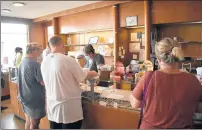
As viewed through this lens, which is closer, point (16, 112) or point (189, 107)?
point (189, 107)

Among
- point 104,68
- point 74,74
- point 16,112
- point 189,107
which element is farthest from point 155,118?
point 16,112

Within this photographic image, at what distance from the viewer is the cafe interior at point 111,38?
2.27 m

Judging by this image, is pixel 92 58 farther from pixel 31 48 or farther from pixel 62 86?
pixel 62 86

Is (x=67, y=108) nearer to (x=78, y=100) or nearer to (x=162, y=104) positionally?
(x=78, y=100)

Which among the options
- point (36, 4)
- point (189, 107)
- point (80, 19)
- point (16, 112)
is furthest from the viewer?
point (80, 19)

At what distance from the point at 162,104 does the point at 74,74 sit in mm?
931

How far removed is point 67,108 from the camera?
201 cm

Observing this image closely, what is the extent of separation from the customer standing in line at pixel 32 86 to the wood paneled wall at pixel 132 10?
2.60 meters

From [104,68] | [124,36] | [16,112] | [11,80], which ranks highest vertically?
[124,36]

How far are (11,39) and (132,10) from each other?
4393mm

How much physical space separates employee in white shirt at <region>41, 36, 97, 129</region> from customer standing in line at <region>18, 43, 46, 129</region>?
528 mm

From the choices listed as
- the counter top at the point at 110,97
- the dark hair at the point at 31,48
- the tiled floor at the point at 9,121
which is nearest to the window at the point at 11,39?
the tiled floor at the point at 9,121

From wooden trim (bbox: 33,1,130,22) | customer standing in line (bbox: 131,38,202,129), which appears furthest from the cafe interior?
customer standing in line (bbox: 131,38,202,129)

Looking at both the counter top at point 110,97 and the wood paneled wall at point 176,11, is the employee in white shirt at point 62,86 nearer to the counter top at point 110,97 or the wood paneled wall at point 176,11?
the counter top at point 110,97
